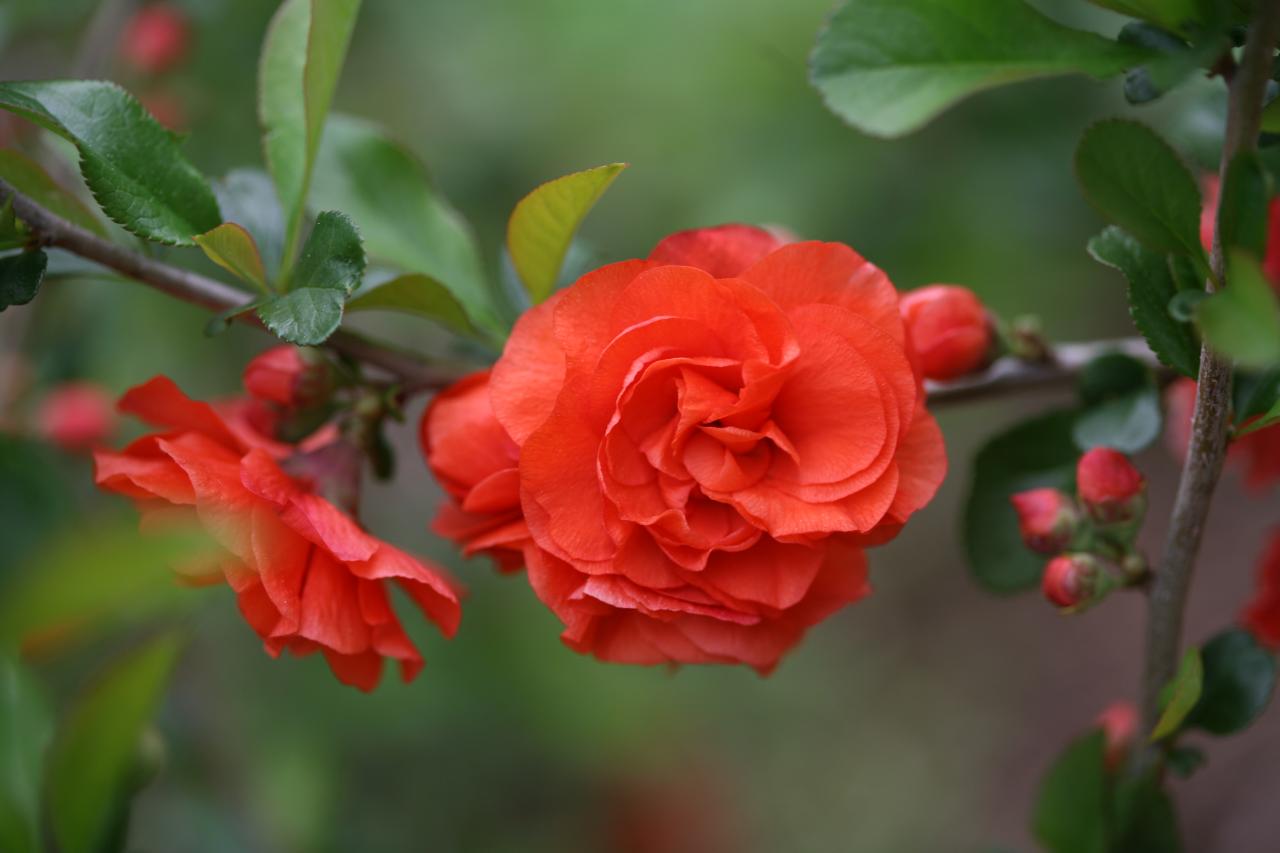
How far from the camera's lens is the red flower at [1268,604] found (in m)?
0.82

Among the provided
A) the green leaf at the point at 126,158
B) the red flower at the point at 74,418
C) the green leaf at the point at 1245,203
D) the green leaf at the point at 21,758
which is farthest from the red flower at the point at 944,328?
the red flower at the point at 74,418

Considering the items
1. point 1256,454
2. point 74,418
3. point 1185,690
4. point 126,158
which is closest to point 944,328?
point 1185,690

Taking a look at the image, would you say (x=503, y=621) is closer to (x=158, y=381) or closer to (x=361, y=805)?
(x=361, y=805)

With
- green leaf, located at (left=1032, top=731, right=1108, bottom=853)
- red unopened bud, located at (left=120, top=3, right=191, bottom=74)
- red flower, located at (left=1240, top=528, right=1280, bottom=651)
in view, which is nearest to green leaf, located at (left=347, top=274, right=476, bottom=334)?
green leaf, located at (left=1032, top=731, right=1108, bottom=853)

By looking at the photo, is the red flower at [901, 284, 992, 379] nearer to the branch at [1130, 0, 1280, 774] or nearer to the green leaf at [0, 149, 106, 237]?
the branch at [1130, 0, 1280, 774]

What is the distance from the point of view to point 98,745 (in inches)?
28.3

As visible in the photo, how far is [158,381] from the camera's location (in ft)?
2.12

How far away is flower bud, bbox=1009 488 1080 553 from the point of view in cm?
69

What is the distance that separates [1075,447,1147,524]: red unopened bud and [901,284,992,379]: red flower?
10 cm

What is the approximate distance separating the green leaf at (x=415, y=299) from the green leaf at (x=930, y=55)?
0.25m

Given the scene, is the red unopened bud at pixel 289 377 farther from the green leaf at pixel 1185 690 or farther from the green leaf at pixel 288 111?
the green leaf at pixel 1185 690

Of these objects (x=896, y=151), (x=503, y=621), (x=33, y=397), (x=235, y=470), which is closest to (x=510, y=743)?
(x=503, y=621)

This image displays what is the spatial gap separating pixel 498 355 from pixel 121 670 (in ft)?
1.04

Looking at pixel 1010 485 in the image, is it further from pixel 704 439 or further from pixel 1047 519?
pixel 704 439
